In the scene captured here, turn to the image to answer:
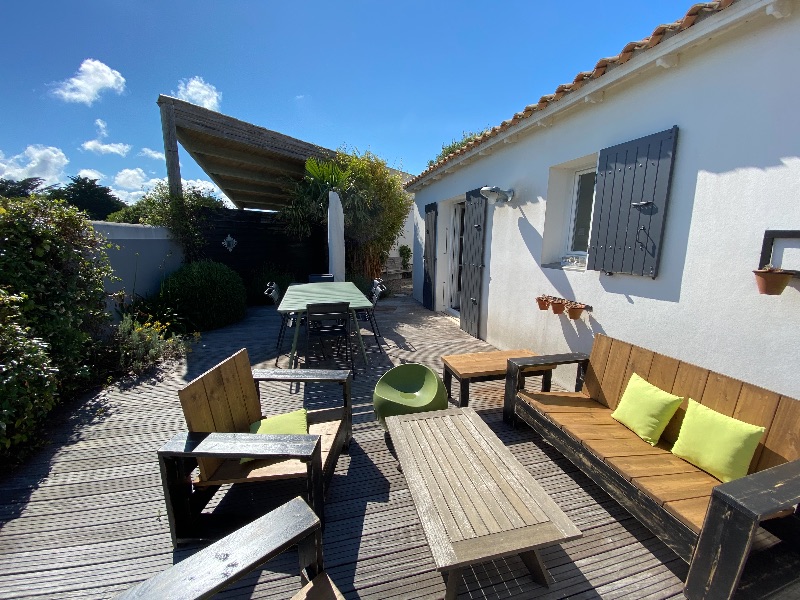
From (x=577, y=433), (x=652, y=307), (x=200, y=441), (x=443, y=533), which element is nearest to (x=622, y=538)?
(x=577, y=433)

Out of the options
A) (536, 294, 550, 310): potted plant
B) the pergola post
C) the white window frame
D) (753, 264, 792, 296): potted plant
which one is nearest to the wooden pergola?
the pergola post

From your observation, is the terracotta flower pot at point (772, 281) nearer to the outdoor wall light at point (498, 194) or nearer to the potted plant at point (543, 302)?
the potted plant at point (543, 302)

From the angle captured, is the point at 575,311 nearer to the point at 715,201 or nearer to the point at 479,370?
the point at 479,370

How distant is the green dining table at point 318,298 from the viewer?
4.19 m

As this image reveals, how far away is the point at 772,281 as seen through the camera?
191cm

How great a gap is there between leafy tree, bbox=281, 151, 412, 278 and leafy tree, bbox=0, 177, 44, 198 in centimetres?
2860

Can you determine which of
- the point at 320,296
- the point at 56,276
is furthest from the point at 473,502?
the point at 56,276

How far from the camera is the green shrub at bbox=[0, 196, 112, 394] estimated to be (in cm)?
295

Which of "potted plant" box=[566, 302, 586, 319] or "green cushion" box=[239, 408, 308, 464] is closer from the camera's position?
"green cushion" box=[239, 408, 308, 464]

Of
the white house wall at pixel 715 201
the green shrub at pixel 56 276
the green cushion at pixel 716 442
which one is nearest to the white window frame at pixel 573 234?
the white house wall at pixel 715 201

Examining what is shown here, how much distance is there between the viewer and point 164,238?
21.4 ft

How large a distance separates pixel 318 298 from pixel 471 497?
12.2 feet

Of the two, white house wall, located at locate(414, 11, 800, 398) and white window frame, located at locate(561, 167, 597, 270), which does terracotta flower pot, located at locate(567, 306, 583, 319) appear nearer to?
white house wall, located at locate(414, 11, 800, 398)

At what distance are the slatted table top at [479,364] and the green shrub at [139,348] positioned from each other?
146 inches
